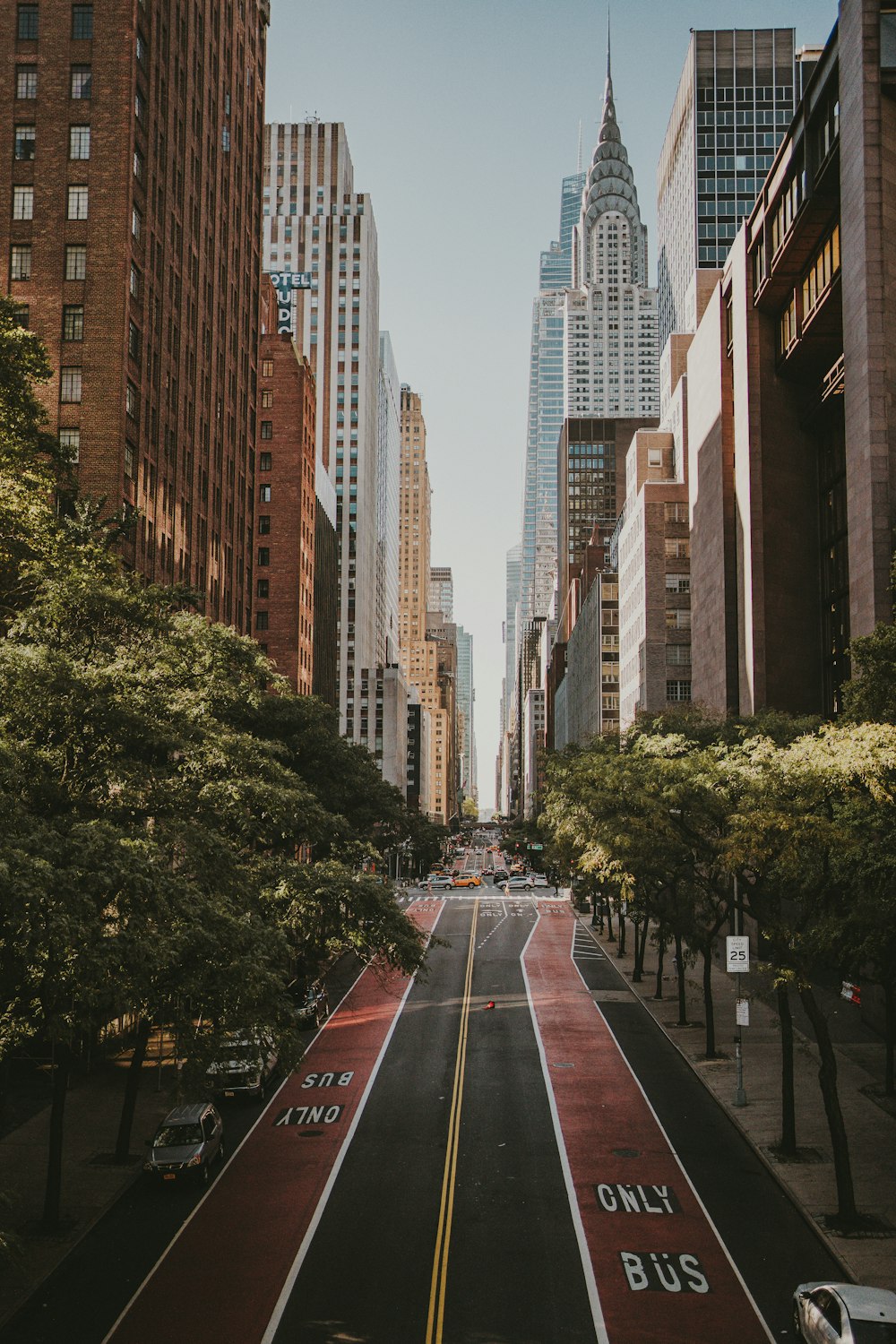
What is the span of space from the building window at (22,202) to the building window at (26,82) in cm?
479

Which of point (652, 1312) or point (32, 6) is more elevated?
point (32, 6)

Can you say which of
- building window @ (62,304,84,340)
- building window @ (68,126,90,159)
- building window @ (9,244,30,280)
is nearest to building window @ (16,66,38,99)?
building window @ (68,126,90,159)

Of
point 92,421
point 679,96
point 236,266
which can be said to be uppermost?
point 679,96

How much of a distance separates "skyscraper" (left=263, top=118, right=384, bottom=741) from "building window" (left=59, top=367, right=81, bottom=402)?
134 meters

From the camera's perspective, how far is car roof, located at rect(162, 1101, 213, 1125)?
25.8 metres

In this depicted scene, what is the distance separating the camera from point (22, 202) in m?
52.3

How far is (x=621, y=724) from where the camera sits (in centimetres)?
11319

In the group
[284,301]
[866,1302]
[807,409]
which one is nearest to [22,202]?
[807,409]

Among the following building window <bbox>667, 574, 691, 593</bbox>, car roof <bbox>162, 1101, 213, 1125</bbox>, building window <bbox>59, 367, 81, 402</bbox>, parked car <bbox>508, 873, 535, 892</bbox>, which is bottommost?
parked car <bbox>508, 873, 535, 892</bbox>

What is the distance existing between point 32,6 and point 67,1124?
1997 inches

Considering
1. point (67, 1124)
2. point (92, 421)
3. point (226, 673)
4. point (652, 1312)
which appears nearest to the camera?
point (652, 1312)

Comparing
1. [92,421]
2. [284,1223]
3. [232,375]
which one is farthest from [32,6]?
[284,1223]

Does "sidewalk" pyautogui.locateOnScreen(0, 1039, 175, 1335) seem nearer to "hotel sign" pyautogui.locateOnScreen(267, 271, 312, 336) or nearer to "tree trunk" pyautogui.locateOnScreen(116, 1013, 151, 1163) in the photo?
"tree trunk" pyautogui.locateOnScreen(116, 1013, 151, 1163)

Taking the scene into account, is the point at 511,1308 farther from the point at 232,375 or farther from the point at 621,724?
the point at 621,724
